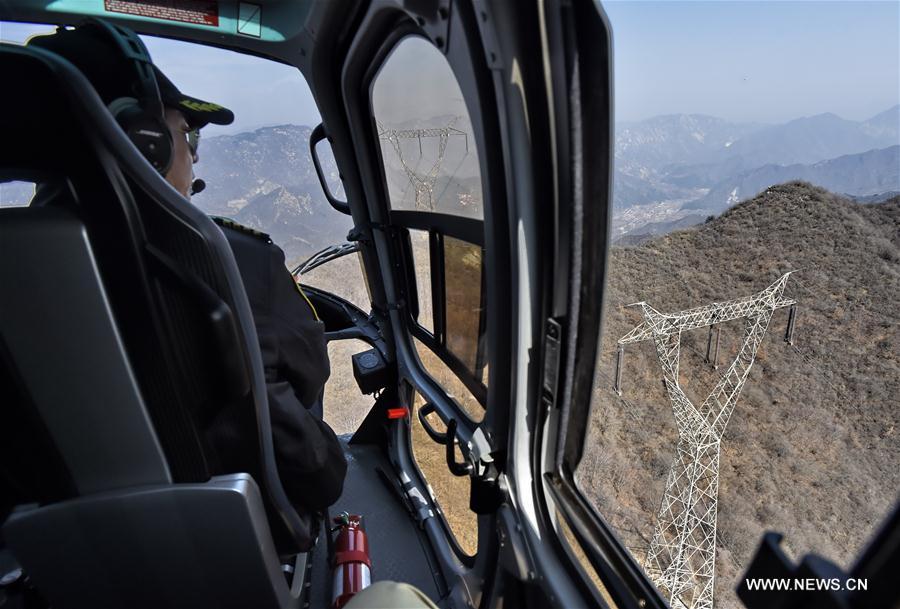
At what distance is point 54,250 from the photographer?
3.03ft

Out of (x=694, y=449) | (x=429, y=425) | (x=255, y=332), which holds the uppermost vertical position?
(x=255, y=332)

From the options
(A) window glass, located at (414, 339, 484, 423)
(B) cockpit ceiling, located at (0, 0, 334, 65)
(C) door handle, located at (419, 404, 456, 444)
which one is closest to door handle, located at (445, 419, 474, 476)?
(A) window glass, located at (414, 339, 484, 423)

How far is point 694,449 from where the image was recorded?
2.93 feet

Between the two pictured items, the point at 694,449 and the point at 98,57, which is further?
the point at 98,57

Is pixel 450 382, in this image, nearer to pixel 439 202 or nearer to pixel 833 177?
pixel 439 202

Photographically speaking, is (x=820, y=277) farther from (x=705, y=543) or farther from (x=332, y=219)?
(x=332, y=219)

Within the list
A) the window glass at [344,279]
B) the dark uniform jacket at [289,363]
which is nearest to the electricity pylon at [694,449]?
the dark uniform jacket at [289,363]

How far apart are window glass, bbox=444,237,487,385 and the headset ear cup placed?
0.91 m

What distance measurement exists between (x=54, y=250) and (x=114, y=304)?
0.49 ft

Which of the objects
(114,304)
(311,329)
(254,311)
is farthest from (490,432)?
(114,304)

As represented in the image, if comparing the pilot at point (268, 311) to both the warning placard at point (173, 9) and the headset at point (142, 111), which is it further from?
the warning placard at point (173, 9)

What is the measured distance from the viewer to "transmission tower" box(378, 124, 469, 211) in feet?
5.18

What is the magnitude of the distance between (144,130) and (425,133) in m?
0.94

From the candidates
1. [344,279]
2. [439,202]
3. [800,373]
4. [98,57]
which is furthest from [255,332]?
[344,279]
